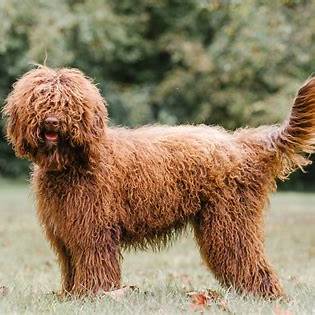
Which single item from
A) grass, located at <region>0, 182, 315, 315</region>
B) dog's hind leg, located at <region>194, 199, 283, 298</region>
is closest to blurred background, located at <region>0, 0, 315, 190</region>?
grass, located at <region>0, 182, 315, 315</region>

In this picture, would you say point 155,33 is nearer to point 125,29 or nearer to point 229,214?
point 125,29

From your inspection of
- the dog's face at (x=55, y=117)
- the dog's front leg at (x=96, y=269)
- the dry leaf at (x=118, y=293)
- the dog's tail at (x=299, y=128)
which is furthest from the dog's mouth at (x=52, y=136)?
the dog's tail at (x=299, y=128)

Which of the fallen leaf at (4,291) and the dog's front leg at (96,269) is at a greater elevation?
the dog's front leg at (96,269)

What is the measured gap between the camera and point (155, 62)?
31188 mm

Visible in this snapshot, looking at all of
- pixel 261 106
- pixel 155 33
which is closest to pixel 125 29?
pixel 155 33

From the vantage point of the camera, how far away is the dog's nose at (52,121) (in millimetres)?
6809

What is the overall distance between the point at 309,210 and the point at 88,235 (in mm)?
15539

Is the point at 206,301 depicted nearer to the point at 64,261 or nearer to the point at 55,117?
the point at 64,261

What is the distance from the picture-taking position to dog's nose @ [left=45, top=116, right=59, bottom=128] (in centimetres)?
Result: 681

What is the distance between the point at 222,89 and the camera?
93.6 feet

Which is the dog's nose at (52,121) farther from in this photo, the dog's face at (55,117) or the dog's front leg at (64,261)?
the dog's front leg at (64,261)

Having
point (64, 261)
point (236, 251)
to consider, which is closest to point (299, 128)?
point (236, 251)

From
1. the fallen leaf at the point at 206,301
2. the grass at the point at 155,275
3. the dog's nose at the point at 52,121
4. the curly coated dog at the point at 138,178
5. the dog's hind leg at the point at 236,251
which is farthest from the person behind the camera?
the dog's hind leg at the point at 236,251

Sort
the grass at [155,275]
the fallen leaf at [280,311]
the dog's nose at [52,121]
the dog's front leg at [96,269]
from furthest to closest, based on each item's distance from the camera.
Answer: the dog's front leg at [96,269] < the dog's nose at [52,121] < the grass at [155,275] < the fallen leaf at [280,311]
